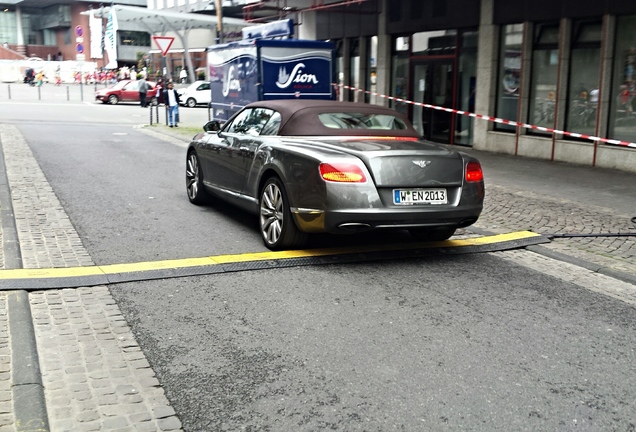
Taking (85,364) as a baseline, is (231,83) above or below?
above

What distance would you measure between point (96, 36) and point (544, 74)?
253 ft

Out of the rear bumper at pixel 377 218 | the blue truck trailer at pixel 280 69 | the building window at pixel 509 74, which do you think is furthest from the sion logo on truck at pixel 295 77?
the rear bumper at pixel 377 218

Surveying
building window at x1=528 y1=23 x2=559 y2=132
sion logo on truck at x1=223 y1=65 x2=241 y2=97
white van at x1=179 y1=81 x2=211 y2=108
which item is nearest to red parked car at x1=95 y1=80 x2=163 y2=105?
white van at x1=179 y1=81 x2=211 y2=108

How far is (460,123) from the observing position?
18.8m

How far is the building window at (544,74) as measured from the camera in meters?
15.6

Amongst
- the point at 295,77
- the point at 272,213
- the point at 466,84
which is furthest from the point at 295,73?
the point at 272,213

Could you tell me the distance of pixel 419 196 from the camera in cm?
691

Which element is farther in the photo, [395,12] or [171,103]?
[171,103]

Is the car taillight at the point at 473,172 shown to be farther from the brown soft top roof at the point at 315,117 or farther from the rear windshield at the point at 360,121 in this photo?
the rear windshield at the point at 360,121

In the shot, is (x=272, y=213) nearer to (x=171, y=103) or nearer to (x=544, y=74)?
(x=544, y=74)

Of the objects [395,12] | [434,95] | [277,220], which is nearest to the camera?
[277,220]

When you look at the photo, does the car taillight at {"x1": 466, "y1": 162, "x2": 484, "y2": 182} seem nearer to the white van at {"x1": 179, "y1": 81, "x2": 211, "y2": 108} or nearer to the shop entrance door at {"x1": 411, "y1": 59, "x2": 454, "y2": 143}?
the shop entrance door at {"x1": 411, "y1": 59, "x2": 454, "y2": 143}

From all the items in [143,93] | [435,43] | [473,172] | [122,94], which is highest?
[435,43]

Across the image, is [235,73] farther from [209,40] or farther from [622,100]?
[209,40]
